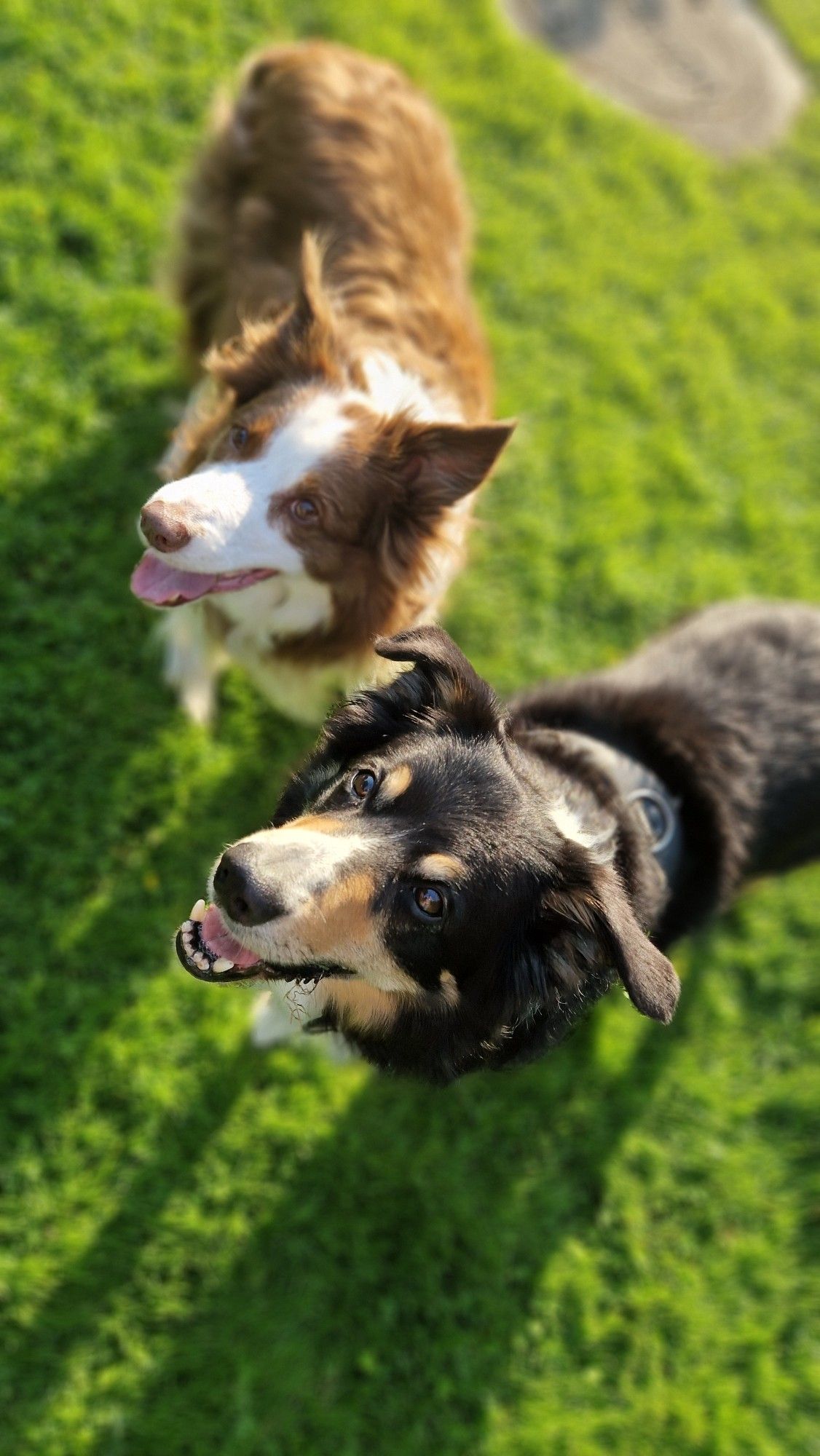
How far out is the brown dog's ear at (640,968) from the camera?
1.83m

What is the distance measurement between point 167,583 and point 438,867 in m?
1.39

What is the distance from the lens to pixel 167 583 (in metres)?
2.97

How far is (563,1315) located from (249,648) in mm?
3075

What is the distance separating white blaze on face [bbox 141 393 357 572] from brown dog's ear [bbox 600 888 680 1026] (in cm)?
156

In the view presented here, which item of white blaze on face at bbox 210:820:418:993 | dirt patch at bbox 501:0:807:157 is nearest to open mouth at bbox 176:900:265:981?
white blaze on face at bbox 210:820:418:993

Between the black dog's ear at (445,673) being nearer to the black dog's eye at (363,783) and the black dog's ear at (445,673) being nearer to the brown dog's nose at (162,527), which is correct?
the black dog's eye at (363,783)

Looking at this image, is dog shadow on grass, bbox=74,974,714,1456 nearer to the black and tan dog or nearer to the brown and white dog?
the black and tan dog

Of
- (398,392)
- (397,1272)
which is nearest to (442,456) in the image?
(398,392)

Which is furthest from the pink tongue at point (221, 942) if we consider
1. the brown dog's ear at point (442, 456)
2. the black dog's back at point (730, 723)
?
the brown dog's ear at point (442, 456)

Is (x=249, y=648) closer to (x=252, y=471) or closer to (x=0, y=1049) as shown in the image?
(x=252, y=471)

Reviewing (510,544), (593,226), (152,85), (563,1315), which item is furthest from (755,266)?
(563,1315)

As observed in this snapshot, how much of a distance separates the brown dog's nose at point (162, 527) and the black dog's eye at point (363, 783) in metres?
0.90

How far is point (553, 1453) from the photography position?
3.53m

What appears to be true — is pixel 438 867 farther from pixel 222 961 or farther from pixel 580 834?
pixel 222 961
